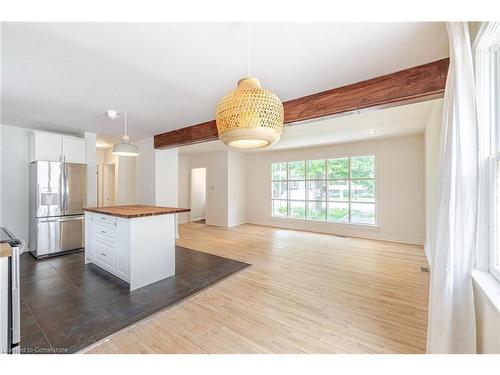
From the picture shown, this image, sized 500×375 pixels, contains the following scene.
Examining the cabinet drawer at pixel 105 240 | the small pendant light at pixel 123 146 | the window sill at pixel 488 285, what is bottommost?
the cabinet drawer at pixel 105 240

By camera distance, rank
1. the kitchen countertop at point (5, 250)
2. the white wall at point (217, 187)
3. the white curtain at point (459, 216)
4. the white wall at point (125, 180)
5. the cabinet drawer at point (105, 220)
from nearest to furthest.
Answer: the white curtain at point (459, 216)
the kitchen countertop at point (5, 250)
the cabinet drawer at point (105, 220)
the white wall at point (125, 180)
the white wall at point (217, 187)

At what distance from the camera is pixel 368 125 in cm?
387

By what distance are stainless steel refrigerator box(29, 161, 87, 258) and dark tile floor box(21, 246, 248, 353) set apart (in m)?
0.33

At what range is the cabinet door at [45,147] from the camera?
12.4ft

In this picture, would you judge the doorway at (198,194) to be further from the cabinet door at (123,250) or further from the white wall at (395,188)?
the cabinet door at (123,250)

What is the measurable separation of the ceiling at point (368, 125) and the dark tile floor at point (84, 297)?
267cm

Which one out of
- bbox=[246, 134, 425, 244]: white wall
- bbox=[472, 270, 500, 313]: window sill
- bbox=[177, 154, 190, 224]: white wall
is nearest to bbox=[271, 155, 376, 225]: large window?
bbox=[246, 134, 425, 244]: white wall

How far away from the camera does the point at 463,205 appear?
1146 mm

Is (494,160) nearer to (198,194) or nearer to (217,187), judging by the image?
(217,187)

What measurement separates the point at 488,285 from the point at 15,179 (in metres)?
6.30

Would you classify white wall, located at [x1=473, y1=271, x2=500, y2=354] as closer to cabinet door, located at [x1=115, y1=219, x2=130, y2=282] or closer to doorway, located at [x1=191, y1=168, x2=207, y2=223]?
cabinet door, located at [x1=115, y1=219, x2=130, y2=282]

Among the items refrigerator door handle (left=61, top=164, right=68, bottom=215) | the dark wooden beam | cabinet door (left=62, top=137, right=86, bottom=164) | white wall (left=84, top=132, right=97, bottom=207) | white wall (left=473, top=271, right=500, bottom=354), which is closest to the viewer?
white wall (left=473, top=271, right=500, bottom=354)

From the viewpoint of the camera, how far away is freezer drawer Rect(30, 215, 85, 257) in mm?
3707

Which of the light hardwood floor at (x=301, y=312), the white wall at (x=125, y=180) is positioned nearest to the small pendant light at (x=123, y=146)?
the light hardwood floor at (x=301, y=312)
